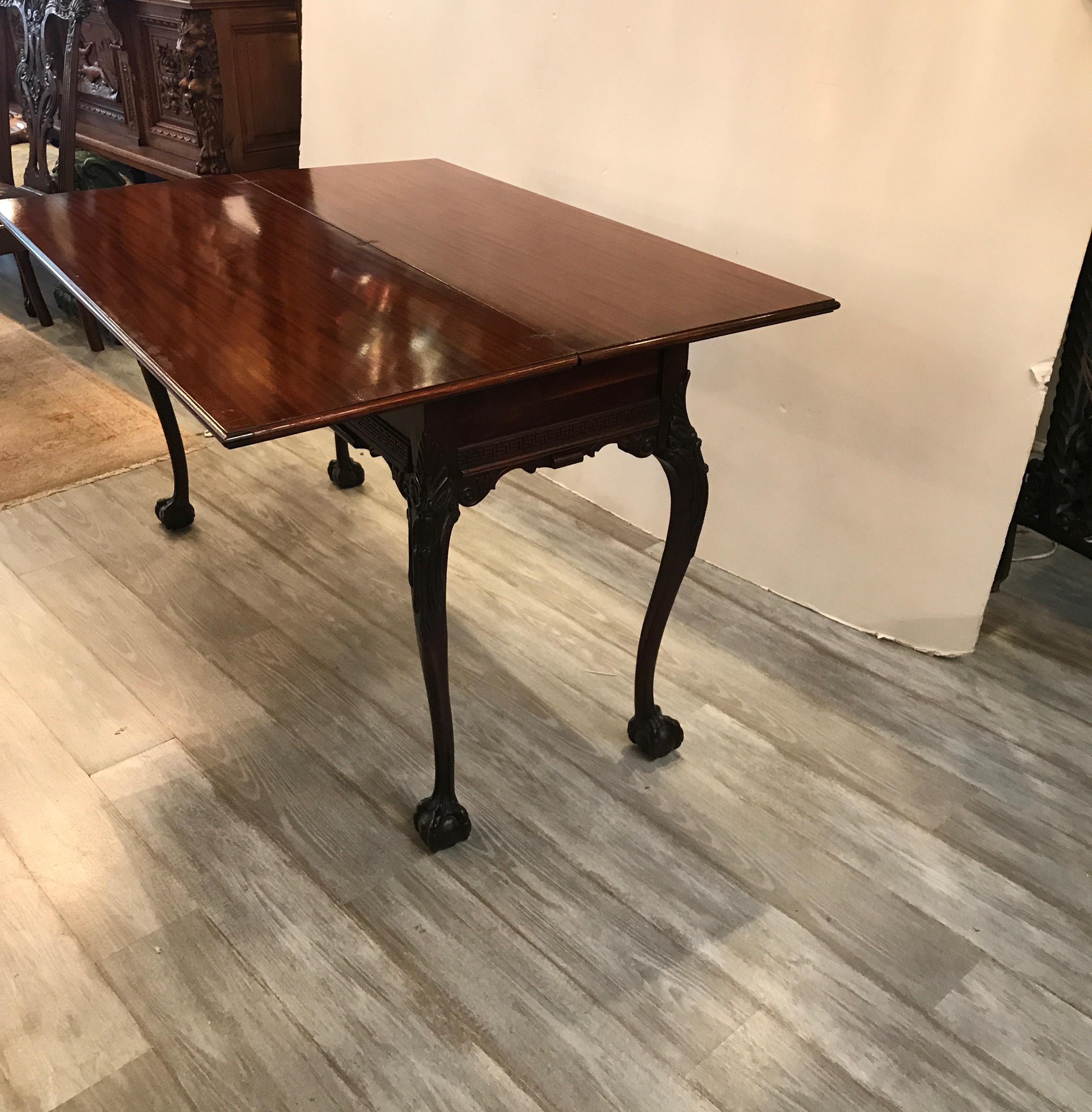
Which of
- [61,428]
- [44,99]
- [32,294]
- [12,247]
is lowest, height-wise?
[61,428]

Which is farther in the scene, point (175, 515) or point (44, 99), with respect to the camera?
point (44, 99)

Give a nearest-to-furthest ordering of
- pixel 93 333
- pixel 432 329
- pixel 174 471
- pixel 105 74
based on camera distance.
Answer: pixel 432 329
pixel 174 471
pixel 93 333
pixel 105 74

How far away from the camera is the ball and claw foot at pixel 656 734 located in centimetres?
172

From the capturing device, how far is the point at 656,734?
1723 mm

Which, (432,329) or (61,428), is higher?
(432,329)

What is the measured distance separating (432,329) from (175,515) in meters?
1.26

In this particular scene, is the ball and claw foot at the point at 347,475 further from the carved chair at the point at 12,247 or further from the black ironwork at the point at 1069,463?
the black ironwork at the point at 1069,463

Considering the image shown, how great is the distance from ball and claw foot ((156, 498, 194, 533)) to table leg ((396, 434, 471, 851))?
3.49 feet

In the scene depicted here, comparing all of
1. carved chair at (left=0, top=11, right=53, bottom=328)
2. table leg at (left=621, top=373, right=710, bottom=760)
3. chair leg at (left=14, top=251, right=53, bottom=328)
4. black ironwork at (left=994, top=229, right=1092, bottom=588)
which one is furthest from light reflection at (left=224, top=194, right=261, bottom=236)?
chair leg at (left=14, top=251, right=53, bottom=328)

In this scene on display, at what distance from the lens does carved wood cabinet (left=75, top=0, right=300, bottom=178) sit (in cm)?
301

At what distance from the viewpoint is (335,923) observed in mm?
1438

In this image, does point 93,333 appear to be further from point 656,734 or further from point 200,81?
point 656,734

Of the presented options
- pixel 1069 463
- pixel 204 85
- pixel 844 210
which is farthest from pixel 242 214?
pixel 204 85

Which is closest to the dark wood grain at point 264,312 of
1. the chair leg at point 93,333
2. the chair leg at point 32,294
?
the chair leg at point 93,333
